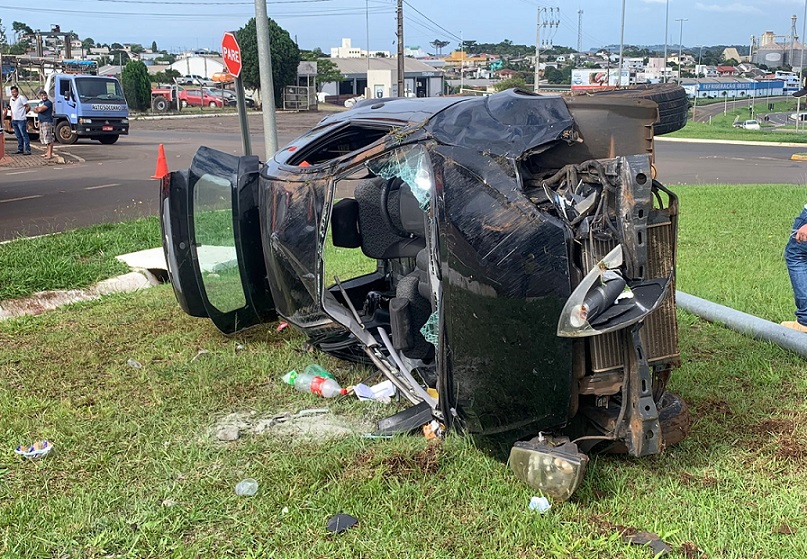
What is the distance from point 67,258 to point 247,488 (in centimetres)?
498

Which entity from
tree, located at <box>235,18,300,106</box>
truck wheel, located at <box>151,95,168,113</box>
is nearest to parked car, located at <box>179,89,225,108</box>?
tree, located at <box>235,18,300,106</box>

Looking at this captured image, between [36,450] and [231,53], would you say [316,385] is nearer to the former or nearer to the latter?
[36,450]

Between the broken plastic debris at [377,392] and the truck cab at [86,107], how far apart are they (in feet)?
74.7

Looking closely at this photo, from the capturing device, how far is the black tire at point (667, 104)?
358 centimetres

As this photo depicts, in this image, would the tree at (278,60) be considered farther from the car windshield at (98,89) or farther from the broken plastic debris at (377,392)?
the broken plastic debris at (377,392)

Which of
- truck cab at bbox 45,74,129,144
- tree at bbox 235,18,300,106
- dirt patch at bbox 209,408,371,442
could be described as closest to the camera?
dirt patch at bbox 209,408,371,442

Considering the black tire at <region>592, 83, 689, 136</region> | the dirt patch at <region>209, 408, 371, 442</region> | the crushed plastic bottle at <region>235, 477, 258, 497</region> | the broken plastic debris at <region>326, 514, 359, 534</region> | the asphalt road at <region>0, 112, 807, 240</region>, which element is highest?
the black tire at <region>592, 83, 689, 136</region>

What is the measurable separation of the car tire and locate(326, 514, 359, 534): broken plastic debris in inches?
81.9

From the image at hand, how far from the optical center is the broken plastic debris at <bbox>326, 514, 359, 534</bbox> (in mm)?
3266

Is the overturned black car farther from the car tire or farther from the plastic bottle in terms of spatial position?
the plastic bottle

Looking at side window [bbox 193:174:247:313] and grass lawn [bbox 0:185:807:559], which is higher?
side window [bbox 193:174:247:313]

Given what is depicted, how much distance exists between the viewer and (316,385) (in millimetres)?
4758

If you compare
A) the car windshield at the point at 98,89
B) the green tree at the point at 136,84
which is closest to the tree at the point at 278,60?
the green tree at the point at 136,84

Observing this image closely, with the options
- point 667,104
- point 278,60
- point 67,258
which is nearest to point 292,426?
point 667,104
